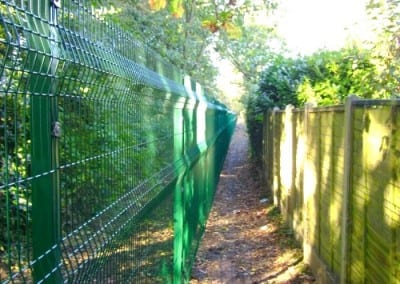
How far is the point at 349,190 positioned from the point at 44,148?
3.42m

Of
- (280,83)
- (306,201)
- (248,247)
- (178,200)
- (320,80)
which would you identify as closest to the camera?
(178,200)

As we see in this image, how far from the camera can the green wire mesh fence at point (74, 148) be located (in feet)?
4.79

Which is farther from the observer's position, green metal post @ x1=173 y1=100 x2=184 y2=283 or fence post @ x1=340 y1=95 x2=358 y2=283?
green metal post @ x1=173 y1=100 x2=184 y2=283

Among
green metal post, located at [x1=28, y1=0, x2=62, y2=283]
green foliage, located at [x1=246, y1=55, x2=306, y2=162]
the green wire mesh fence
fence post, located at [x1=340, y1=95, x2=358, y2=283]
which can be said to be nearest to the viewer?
the green wire mesh fence

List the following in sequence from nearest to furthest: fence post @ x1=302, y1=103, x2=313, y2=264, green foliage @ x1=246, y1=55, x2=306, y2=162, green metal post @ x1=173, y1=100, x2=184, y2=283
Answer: green metal post @ x1=173, y1=100, x2=184, y2=283
fence post @ x1=302, y1=103, x2=313, y2=264
green foliage @ x1=246, y1=55, x2=306, y2=162

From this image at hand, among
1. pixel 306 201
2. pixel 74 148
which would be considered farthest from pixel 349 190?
pixel 74 148

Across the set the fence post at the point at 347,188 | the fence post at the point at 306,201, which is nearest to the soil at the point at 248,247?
the fence post at the point at 306,201

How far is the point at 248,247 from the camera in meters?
8.29

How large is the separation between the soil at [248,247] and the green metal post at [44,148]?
488 centimetres

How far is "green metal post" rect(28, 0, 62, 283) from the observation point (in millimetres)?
1591

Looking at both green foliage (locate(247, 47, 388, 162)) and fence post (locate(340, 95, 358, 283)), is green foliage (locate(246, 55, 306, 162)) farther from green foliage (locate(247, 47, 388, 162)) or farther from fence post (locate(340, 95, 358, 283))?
fence post (locate(340, 95, 358, 283))

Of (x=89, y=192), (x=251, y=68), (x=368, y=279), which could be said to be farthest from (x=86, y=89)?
(x=251, y=68)

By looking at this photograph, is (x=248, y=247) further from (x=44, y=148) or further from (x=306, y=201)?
(x=44, y=148)

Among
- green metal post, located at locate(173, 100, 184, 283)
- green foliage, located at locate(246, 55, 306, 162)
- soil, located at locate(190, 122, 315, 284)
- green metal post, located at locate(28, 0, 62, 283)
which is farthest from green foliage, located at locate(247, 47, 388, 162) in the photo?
green metal post, located at locate(28, 0, 62, 283)
